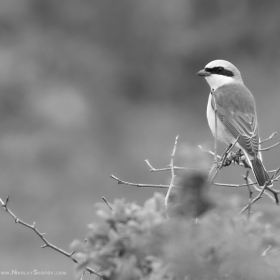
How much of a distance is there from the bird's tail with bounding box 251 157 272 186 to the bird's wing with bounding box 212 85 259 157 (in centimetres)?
13

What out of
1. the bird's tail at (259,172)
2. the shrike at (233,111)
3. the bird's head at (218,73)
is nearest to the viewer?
the bird's tail at (259,172)

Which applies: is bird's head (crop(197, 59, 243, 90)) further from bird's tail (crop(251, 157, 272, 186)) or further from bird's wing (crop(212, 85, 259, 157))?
bird's tail (crop(251, 157, 272, 186))

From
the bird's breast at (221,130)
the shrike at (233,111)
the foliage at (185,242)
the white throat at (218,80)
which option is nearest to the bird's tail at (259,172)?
the shrike at (233,111)

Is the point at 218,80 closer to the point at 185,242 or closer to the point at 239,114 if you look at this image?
the point at 239,114

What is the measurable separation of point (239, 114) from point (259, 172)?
87 cm

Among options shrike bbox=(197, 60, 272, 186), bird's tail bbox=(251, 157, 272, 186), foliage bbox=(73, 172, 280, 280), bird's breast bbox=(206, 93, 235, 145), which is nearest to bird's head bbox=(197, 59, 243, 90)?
shrike bbox=(197, 60, 272, 186)

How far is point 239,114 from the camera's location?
4.58 m

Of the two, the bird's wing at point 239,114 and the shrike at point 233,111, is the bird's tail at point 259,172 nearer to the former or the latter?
the shrike at point 233,111

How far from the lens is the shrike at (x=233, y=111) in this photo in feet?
13.9

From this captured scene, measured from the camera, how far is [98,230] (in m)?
1.17

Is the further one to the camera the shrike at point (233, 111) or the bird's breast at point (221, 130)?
the bird's breast at point (221, 130)

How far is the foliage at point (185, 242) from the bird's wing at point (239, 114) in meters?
3.12

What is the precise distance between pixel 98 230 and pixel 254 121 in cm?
365

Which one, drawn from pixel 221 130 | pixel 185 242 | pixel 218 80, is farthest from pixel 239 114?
pixel 185 242
